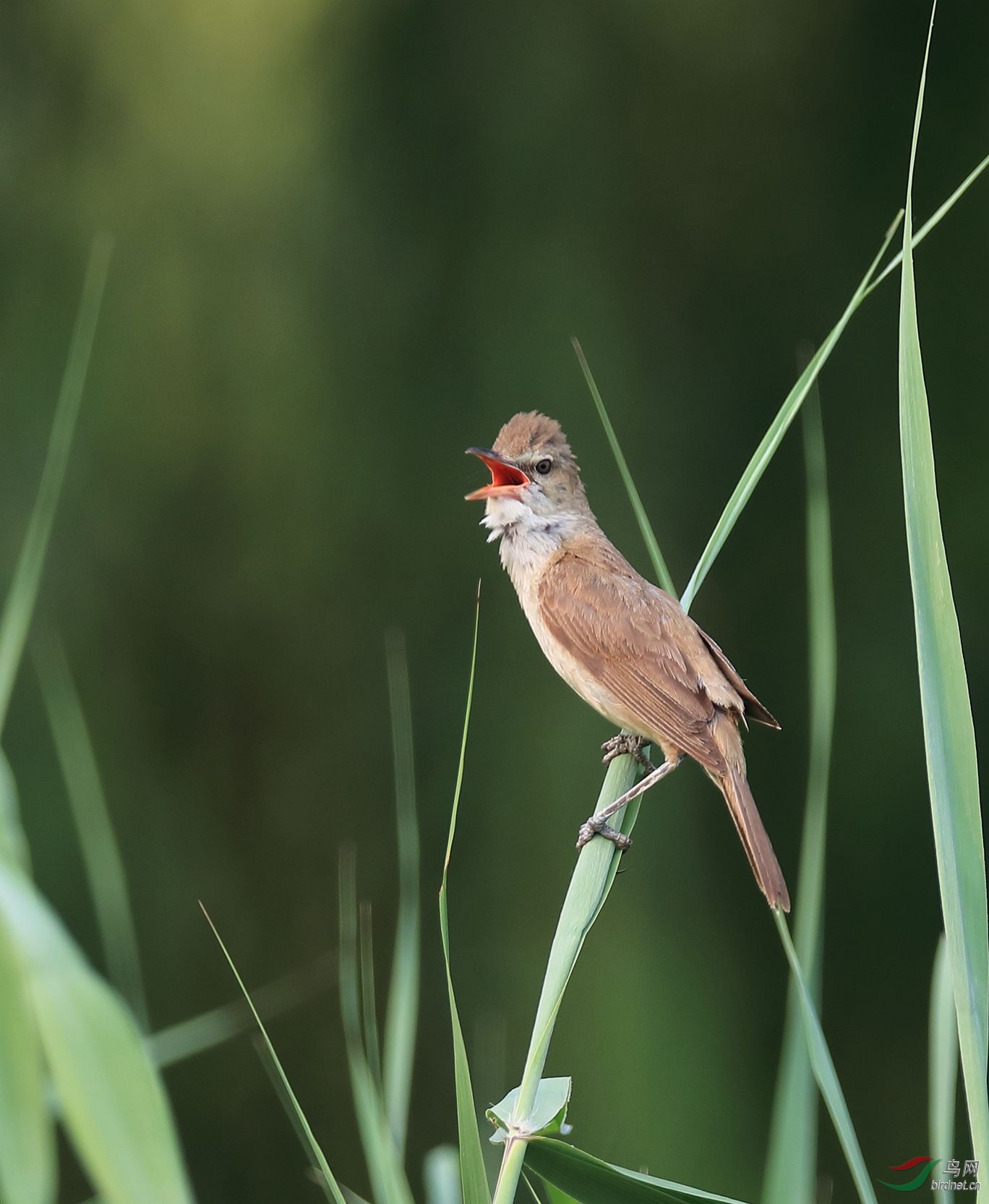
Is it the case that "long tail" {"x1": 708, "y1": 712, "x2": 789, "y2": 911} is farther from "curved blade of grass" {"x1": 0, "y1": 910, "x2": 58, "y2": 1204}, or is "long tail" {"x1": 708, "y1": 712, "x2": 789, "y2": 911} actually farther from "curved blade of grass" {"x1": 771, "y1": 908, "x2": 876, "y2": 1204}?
"curved blade of grass" {"x1": 0, "y1": 910, "x2": 58, "y2": 1204}

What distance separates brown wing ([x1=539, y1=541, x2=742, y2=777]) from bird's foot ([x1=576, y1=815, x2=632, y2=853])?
0.29 metres

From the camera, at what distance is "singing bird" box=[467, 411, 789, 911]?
1910 mm

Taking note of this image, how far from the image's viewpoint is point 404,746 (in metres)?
1.65

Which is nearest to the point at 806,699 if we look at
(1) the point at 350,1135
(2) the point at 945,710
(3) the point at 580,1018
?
(3) the point at 580,1018

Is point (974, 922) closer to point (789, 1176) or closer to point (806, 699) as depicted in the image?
point (789, 1176)

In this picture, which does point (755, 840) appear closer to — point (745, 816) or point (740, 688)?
point (745, 816)

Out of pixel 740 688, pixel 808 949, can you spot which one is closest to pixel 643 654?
pixel 740 688

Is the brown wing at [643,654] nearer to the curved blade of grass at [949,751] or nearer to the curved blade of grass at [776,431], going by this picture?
the curved blade of grass at [776,431]

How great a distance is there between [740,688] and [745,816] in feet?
1.03

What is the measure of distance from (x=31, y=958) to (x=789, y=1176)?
0.94 metres

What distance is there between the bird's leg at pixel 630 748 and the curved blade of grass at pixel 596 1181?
79 centimetres

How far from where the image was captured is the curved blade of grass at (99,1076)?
67 cm

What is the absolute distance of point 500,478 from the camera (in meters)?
2.40

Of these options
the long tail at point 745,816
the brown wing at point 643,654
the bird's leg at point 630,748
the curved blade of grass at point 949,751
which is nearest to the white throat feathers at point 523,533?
the brown wing at point 643,654
